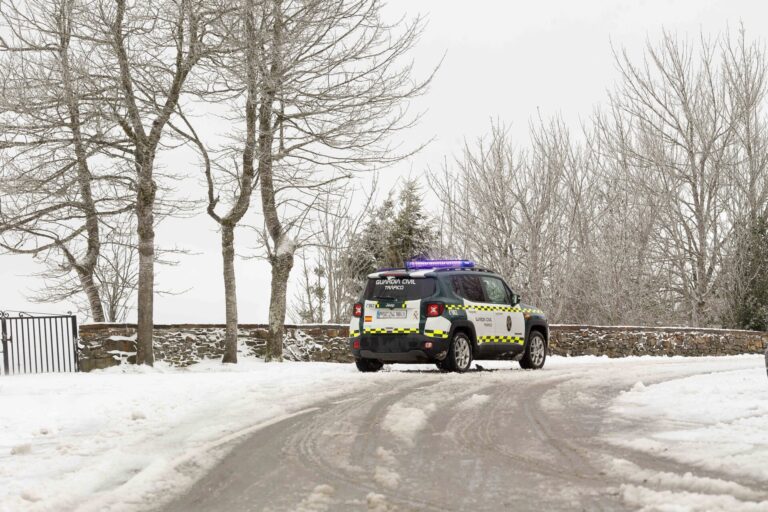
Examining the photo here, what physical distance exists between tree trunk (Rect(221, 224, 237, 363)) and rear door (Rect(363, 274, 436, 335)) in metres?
7.34

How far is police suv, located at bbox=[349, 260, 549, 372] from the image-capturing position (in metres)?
15.5

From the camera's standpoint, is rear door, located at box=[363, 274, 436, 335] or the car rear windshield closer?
rear door, located at box=[363, 274, 436, 335]

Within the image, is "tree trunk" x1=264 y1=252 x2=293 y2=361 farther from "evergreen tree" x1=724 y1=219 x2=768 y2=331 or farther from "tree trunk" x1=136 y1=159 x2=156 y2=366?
"evergreen tree" x1=724 y1=219 x2=768 y2=331

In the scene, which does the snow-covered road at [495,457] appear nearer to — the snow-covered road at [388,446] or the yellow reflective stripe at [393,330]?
the snow-covered road at [388,446]

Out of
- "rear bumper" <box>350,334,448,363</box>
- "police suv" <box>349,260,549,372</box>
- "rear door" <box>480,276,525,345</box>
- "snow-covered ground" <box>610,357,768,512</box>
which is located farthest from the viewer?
"rear door" <box>480,276,525,345</box>

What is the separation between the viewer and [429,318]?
15484 millimetres

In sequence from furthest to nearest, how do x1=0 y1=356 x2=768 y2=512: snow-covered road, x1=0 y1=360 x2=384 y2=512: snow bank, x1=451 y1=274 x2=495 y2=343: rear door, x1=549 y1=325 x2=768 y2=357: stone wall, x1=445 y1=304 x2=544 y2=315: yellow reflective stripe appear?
1. x1=549 y1=325 x2=768 y2=357: stone wall
2. x1=451 y1=274 x2=495 y2=343: rear door
3. x1=445 y1=304 x2=544 y2=315: yellow reflective stripe
4. x1=0 y1=360 x2=384 y2=512: snow bank
5. x1=0 y1=356 x2=768 y2=512: snow-covered road

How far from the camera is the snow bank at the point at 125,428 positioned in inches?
247

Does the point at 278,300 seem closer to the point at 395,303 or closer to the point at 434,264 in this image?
the point at 434,264

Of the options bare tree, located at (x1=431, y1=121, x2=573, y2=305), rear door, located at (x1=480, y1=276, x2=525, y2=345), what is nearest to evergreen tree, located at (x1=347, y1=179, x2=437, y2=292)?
bare tree, located at (x1=431, y1=121, x2=573, y2=305)

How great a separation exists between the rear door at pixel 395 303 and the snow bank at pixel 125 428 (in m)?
1.10

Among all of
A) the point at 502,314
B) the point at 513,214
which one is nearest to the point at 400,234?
the point at 513,214

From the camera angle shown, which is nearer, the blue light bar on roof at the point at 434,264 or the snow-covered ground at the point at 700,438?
the snow-covered ground at the point at 700,438

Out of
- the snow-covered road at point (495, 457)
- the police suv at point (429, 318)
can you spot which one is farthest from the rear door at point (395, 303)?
the snow-covered road at point (495, 457)
